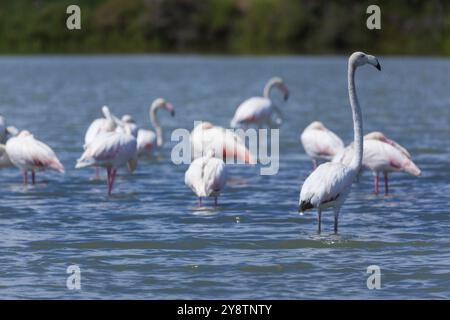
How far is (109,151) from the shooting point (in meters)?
13.9

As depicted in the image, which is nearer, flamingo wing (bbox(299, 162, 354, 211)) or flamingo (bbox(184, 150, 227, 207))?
flamingo wing (bbox(299, 162, 354, 211))

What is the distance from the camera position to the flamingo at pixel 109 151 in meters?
13.9

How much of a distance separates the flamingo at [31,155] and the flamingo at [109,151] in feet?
1.53

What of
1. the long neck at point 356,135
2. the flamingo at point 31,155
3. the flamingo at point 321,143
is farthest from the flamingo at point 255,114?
the long neck at point 356,135

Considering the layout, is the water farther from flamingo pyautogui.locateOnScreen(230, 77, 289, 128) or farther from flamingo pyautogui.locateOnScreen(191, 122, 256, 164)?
flamingo pyautogui.locateOnScreen(230, 77, 289, 128)

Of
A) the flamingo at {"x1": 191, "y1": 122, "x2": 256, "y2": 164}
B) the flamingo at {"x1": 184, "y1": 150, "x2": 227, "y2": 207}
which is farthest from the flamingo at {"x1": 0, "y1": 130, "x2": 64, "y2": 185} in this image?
the flamingo at {"x1": 184, "y1": 150, "x2": 227, "y2": 207}

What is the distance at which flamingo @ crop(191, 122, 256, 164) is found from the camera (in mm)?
15100

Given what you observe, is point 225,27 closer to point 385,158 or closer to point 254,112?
point 254,112

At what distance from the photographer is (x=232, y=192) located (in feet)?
47.4

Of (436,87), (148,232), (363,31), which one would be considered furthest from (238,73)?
(148,232)

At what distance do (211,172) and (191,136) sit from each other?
3.32 metres

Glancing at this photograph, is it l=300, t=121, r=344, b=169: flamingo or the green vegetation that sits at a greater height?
the green vegetation

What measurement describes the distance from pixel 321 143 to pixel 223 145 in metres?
1.33

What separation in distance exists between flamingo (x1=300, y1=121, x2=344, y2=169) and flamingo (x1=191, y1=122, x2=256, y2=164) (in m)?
0.84
